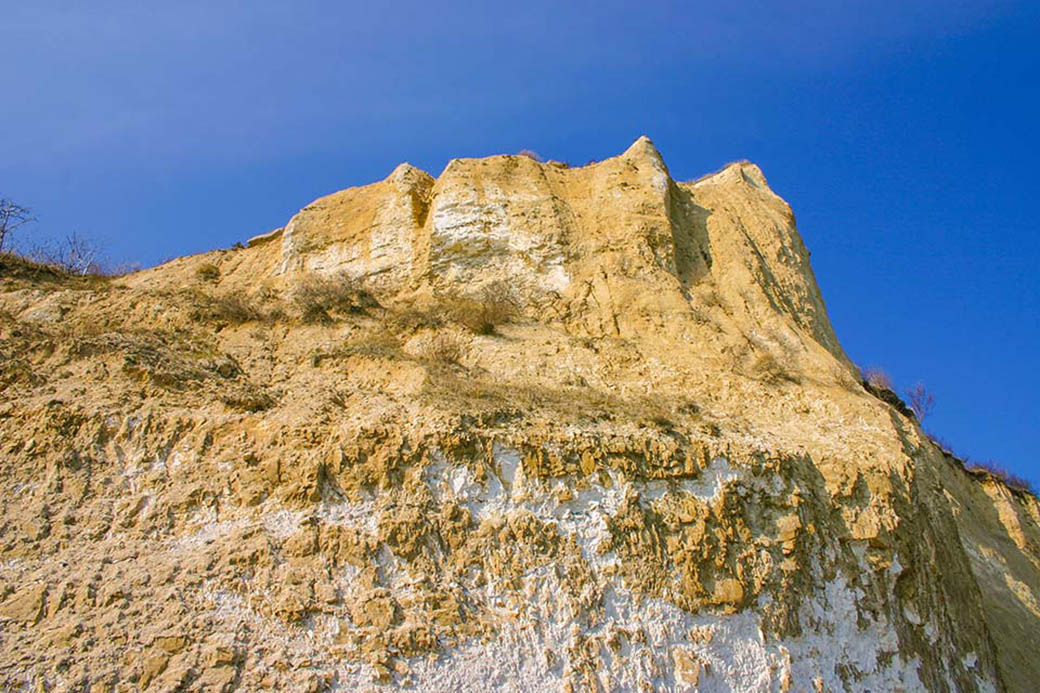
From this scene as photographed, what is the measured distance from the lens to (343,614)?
8.11m

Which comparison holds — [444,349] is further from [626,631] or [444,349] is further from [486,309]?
[626,631]

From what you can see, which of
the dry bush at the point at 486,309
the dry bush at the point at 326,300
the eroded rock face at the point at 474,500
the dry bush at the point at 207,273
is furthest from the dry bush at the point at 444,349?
the dry bush at the point at 207,273

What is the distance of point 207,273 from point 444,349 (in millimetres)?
6002

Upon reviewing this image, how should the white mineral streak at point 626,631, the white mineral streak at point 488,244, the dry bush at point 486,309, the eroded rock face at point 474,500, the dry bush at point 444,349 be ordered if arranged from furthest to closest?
the white mineral streak at point 488,244
the dry bush at point 486,309
the dry bush at point 444,349
the white mineral streak at point 626,631
the eroded rock face at point 474,500

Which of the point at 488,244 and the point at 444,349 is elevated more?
the point at 488,244

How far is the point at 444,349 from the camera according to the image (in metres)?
12.1

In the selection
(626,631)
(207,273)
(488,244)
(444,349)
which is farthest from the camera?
(207,273)

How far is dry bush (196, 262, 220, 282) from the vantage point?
1562 cm

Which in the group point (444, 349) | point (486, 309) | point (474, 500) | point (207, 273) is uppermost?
point (207, 273)

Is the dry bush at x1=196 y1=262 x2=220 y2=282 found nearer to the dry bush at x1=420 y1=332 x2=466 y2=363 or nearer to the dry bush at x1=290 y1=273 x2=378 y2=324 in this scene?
the dry bush at x1=290 y1=273 x2=378 y2=324

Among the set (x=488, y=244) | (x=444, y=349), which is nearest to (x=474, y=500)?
(x=444, y=349)

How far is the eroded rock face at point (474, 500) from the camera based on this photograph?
802cm

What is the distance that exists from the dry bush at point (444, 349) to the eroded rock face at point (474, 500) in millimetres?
58

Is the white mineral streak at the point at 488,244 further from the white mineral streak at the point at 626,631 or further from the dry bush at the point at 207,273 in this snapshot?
the white mineral streak at the point at 626,631
